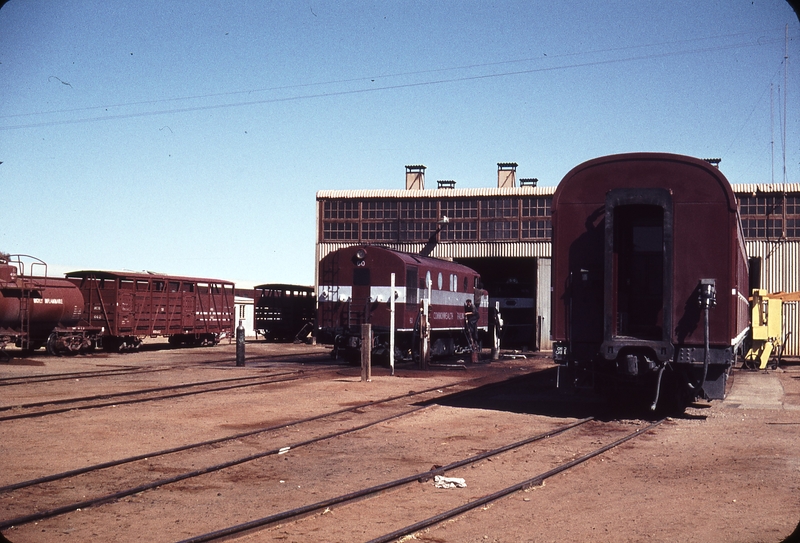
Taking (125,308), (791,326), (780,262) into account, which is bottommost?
(791,326)

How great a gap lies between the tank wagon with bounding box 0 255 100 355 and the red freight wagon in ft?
3.05

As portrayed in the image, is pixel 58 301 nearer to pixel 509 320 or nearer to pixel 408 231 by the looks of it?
pixel 408 231

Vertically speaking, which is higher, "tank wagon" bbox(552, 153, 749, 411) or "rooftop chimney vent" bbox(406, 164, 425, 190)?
"rooftop chimney vent" bbox(406, 164, 425, 190)

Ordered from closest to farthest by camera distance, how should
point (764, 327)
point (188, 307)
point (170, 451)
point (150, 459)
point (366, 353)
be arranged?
point (150, 459), point (170, 451), point (366, 353), point (764, 327), point (188, 307)

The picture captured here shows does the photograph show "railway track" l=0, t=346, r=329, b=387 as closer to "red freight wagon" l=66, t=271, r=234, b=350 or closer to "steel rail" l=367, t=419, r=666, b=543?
"red freight wagon" l=66, t=271, r=234, b=350

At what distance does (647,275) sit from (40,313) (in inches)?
821

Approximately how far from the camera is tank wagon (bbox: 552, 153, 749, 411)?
12.6 meters

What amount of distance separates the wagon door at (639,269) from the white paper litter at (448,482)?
203 inches

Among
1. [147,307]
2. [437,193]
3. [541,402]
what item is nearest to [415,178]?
[437,193]

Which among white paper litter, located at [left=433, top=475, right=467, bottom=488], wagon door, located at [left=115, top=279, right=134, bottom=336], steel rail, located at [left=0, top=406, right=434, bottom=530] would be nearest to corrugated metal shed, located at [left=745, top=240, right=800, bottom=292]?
wagon door, located at [left=115, top=279, right=134, bottom=336]

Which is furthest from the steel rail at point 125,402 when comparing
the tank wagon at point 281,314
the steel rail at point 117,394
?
the tank wagon at point 281,314

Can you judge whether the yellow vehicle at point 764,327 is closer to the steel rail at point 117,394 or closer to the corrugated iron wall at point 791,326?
the corrugated iron wall at point 791,326

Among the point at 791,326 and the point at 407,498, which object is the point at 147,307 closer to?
the point at 791,326

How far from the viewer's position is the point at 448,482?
27.0 ft
